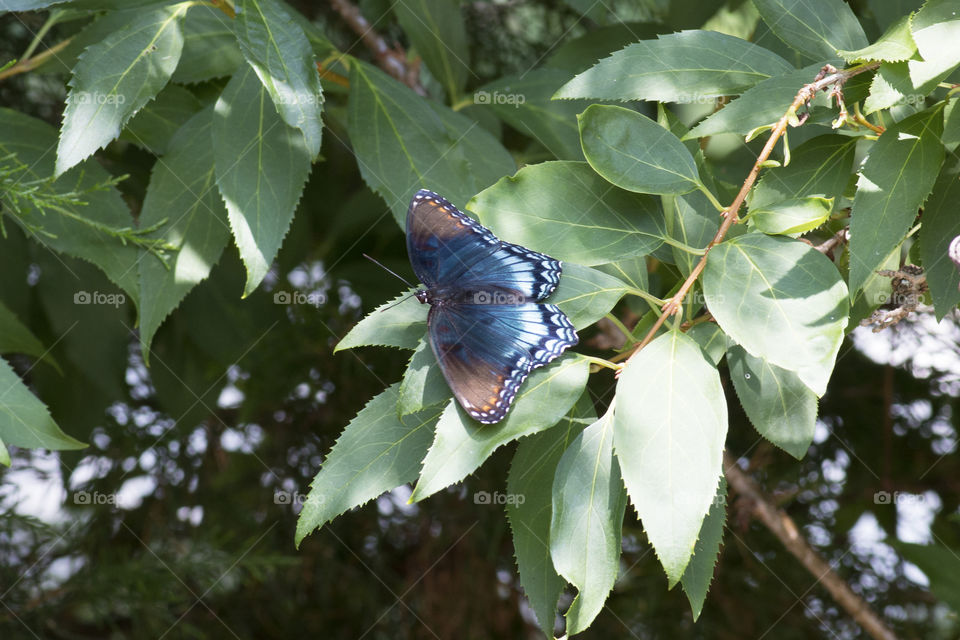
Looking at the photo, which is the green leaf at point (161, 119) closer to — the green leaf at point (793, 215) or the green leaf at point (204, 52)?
the green leaf at point (204, 52)

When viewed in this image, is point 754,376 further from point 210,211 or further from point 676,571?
point 210,211

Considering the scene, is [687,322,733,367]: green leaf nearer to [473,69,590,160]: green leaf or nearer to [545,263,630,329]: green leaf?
[545,263,630,329]: green leaf

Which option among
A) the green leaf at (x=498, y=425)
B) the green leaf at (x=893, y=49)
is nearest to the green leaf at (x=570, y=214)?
the green leaf at (x=498, y=425)

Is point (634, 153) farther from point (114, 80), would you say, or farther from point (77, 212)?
point (77, 212)

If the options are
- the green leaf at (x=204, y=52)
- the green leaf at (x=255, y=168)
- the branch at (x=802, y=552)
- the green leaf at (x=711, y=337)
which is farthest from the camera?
the branch at (x=802, y=552)

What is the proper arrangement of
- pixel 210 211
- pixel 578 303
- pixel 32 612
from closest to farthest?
pixel 578 303, pixel 210 211, pixel 32 612

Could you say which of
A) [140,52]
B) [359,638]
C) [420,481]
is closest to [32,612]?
[359,638]

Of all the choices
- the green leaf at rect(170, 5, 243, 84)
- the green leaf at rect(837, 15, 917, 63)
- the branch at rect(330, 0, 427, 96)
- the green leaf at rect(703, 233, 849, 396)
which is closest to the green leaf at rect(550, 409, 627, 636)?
the green leaf at rect(703, 233, 849, 396)

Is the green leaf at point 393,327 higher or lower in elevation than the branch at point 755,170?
lower
